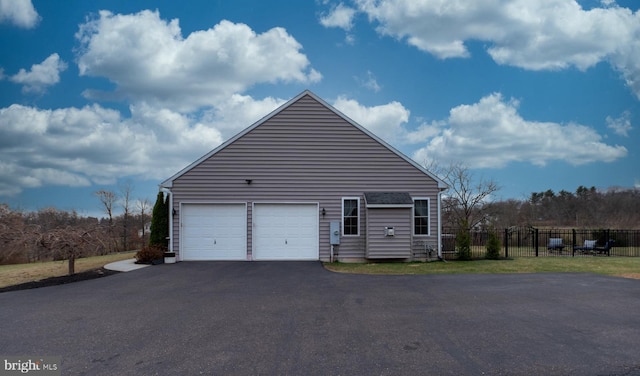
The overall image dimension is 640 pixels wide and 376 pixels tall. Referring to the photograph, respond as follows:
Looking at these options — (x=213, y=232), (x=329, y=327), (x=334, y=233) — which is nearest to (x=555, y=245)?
(x=334, y=233)

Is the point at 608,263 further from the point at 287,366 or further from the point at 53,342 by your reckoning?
the point at 53,342

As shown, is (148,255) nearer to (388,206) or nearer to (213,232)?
(213,232)

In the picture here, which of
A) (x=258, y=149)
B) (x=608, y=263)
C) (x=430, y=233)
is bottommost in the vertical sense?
(x=608, y=263)

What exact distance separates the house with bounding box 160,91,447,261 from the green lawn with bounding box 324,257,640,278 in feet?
4.21

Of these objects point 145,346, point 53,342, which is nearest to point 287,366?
point 145,346

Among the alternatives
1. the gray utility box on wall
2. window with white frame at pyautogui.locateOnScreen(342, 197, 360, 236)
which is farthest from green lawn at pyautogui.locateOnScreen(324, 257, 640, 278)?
window with white frame at pyautogui.locateOnScreen(342, 197, 360, 236)

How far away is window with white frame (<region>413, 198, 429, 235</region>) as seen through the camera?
54.9ft

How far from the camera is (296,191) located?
16.5 meters

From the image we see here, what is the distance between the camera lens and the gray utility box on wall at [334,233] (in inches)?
635

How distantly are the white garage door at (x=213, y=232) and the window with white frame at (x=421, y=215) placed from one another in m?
6.56

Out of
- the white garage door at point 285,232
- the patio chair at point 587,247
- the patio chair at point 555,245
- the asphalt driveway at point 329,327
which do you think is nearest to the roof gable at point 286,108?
the white garage door at point 285,232

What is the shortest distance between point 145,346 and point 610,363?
579cm

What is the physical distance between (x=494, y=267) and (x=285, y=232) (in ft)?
24.7

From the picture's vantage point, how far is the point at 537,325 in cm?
680
